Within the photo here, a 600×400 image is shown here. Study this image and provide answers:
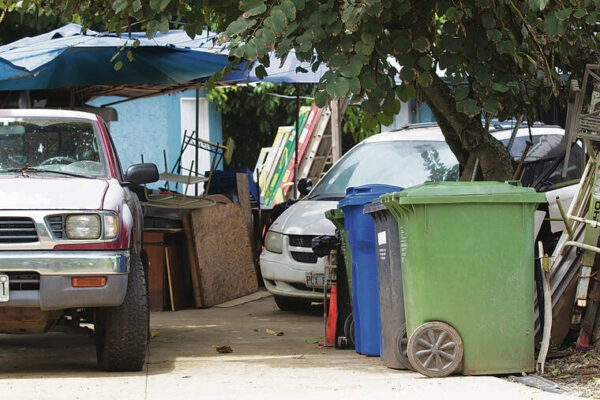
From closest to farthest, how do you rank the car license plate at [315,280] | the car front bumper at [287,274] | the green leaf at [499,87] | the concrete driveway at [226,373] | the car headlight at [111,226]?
the concrete driveway at [226,373] → the car headlight at [111,226] → the green leaf at [499,87] → the car license plate at [315,280] → the car front bumper at [287,274]

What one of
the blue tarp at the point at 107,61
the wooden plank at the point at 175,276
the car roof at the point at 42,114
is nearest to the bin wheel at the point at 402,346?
the car roof at the point at 42,114

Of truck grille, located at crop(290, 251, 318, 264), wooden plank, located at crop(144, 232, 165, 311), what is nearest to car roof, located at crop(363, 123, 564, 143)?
truck grille, located at crop(290, 251, 318, 264)

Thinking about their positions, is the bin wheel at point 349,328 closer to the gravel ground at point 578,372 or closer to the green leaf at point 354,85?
the gravel ground at point 578,372

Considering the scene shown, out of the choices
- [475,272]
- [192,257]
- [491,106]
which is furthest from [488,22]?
[192,257]

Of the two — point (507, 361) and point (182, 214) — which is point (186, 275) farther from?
point (507, 361)

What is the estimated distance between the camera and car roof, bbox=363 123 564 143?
10.0 meters

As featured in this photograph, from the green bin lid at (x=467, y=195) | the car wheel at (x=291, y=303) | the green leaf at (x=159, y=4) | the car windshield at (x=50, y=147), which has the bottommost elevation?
the car wheel at (x=291, y=303)

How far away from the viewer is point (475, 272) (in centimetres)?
618

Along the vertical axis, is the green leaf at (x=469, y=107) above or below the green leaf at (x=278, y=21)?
below

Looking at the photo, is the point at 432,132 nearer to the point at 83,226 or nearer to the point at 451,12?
the point at 451,12

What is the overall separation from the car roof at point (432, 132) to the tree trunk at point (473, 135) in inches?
64.6

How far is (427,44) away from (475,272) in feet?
6.38

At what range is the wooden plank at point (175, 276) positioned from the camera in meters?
11.0

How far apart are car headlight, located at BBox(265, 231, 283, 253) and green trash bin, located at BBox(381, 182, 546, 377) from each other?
4069 millimetres
